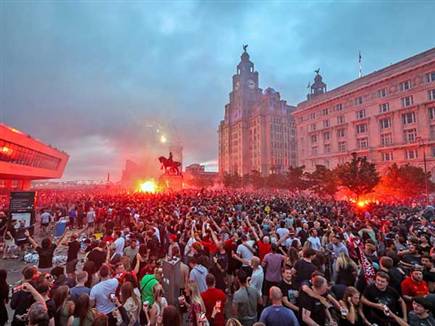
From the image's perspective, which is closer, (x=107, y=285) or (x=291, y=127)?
(x=107, y=285)

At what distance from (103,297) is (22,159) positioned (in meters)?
48.5

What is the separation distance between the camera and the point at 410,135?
159 feet

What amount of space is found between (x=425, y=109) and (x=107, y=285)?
6002cm

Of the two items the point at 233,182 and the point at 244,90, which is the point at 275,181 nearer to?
the point at 233,182

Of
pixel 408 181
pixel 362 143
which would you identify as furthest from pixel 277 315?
pixel 362 143

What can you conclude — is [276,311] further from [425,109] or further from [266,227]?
[425,109]

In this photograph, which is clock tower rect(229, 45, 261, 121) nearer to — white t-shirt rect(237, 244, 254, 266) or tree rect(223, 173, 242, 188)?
tree rect(223, 173, 242, 188)

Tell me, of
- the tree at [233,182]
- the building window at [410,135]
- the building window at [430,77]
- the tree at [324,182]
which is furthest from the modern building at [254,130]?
the building window at [430,77]

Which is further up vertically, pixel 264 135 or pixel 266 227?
pixel 264 135

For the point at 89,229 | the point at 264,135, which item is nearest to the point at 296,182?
the point at 89,229

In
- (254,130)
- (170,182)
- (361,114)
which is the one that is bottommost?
(170,182)

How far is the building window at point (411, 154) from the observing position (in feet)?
152

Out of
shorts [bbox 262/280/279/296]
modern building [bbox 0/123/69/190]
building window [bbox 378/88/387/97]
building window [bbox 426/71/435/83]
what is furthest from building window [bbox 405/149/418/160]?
modern building [bbox 0/123/69/190]

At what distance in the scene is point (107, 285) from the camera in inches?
166
